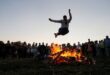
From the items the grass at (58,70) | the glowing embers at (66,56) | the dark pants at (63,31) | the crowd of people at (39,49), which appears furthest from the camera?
the crowd of people at (39,49)

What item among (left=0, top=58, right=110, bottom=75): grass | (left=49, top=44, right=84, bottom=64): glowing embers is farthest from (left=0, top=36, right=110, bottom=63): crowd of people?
(left=0, top=58, right=110, bottom=75): grass

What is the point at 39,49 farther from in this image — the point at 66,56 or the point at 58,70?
the point at 58,70

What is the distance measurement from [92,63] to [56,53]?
3.01m

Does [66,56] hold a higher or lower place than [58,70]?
higher

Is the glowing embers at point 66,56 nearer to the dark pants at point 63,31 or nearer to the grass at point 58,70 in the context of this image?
the grass at point 58,70

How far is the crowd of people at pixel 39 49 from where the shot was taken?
2846 centimetres

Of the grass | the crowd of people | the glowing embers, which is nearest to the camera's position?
the grass

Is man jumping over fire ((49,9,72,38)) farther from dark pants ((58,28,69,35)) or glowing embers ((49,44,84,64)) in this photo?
glowing embers ((49,44,84,64))

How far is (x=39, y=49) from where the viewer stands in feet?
96.6

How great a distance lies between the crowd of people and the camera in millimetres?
28462

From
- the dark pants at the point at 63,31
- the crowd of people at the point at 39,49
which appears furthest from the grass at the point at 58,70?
the crowd of people at the point at 39,49

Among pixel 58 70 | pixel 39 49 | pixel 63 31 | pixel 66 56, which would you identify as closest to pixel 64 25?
pixel 63 31

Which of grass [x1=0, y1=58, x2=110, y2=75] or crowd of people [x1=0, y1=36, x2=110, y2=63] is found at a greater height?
crowd of people [x1=0, y1=36, x2=110, y2=63]

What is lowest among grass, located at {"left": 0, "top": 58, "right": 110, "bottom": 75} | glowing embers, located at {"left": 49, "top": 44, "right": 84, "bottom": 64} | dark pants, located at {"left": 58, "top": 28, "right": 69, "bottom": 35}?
grass, located at {"left": 0, "top": 58, "right": 110, "bottom": 75}
